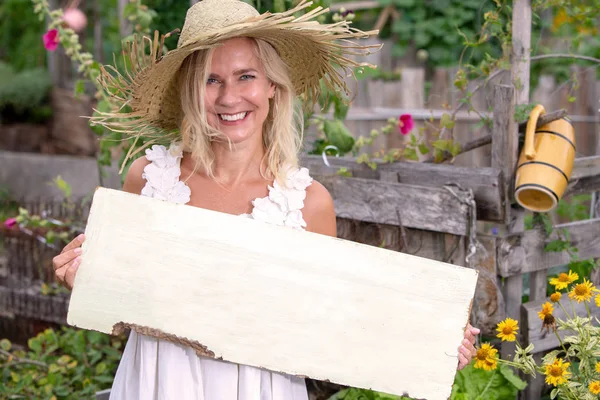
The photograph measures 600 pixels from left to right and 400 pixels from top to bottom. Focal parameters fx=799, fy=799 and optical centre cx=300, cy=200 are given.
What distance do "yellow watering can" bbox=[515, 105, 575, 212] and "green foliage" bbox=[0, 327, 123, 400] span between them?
1.92m

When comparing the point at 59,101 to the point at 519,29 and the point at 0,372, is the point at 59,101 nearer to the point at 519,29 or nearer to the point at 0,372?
the point at 0,372

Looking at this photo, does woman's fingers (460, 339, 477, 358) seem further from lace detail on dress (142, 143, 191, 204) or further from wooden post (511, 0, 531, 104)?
wooden post (511, 0, 531, 104)

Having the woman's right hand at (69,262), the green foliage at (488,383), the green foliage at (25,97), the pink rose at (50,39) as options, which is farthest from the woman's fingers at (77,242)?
the green foliage at (25,97)

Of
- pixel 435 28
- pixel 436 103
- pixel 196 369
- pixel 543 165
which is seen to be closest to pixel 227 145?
pixel 196 369

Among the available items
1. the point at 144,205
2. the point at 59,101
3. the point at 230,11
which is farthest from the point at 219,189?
the point at 59,101

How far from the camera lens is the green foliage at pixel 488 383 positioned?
2641 mm

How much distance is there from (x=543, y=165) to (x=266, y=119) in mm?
953

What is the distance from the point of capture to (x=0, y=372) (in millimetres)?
3674

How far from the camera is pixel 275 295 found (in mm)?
1907

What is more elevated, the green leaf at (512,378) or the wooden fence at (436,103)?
the wooden fence at (436,103)

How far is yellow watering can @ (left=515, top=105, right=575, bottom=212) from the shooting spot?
8.48ft

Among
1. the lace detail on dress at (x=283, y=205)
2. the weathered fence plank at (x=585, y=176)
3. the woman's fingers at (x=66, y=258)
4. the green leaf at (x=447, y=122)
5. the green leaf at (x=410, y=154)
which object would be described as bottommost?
the woman's fingers at (x=66, y=258)

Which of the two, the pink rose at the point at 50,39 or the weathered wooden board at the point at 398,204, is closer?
the weathered wooden board at the point at 398,204

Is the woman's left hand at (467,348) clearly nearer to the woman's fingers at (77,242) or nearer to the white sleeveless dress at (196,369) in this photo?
the white sleeveless dress at (196,369)
